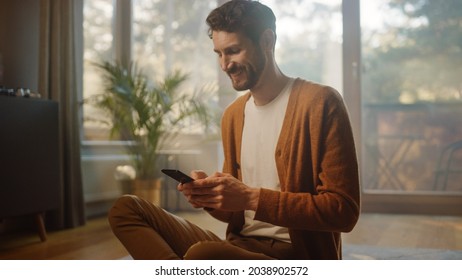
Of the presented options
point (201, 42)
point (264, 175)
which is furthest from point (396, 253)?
point (201, 42)

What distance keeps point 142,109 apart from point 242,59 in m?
2.24

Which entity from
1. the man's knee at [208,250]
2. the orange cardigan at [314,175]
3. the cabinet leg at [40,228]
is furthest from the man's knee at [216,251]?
the cabinet leg at [40,228]

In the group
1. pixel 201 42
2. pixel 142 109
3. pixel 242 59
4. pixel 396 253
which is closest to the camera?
pixel 242 59

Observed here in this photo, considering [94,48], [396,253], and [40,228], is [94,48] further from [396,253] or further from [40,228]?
[396,253]

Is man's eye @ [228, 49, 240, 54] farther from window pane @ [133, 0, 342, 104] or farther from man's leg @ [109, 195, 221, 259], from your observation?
window pane @ [133, 0, 342, 104]

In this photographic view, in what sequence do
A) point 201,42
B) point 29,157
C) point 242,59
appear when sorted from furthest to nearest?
1. point 201,42
2. point 29,157
3. point 242,59

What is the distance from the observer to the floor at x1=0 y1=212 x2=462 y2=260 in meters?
2.51

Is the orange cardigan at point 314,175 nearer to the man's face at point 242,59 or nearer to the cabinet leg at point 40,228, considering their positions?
the man's face at point 242,59

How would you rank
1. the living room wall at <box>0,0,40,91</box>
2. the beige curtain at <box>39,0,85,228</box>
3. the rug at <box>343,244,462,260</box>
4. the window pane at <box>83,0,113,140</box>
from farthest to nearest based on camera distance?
the window pane at <box>83,0,113,140</box>
the beige curtain at <box>39,0,85,228</box>
the living room wall at <box>0,0,40,91</box>
the rug at <box>343,244,462,260</box>

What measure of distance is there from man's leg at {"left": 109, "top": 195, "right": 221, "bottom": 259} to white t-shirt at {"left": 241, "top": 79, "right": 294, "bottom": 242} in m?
0.16

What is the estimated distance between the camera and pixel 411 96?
3885 mm

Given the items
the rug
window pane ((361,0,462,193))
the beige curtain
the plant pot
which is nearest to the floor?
the rug

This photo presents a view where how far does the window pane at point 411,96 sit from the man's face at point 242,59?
2428mm
